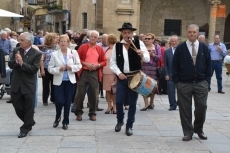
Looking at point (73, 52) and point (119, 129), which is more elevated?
point (73, 52)

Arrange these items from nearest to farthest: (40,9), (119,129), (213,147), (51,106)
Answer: (213,147)
(119,129)
(51,106)
(40,9)

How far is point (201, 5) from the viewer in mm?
27094

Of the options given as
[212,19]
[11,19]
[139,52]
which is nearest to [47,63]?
[139,52]

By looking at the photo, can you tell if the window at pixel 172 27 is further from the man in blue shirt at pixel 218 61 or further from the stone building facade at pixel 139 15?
the man in blue shirt at pixel 218 61

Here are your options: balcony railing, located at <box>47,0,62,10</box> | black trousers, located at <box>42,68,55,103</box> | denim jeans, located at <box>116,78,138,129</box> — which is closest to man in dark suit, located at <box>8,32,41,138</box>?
denim jeans, located at <box>116,78,138,129</box>

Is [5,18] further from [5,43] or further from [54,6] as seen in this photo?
[5,43]

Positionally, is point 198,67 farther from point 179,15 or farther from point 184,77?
point 179,15

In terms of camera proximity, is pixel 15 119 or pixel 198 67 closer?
pixel 198 67

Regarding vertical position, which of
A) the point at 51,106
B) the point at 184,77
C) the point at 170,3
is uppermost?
the point at 170,3

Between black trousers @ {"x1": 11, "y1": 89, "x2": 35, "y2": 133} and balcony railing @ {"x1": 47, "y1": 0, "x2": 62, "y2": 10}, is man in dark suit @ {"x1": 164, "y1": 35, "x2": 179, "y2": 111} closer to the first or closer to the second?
black trousers @ {"x1": 11, "y1": 89, "x2": 35, "y2": 133}

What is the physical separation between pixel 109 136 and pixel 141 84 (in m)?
1.12

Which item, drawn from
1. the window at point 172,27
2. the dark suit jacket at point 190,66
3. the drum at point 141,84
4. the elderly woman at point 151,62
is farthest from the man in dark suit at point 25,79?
the window at point 172,27

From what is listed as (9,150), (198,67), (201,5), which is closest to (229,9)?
(201,5)

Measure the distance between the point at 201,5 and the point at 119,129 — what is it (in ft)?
68.7
